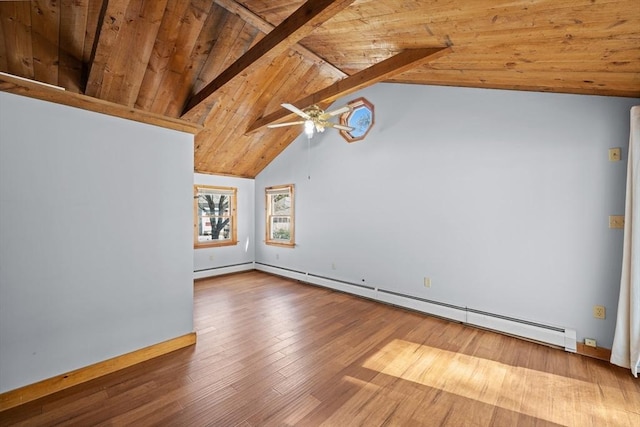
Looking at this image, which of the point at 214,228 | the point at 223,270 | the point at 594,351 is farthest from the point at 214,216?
the point at 594,351

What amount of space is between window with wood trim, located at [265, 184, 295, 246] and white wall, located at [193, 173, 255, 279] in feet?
1.73

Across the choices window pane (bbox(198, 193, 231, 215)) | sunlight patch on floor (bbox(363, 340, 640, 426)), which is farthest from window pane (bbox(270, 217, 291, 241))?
sunlight patch on floor (bbox(363, 340, 640, 426))

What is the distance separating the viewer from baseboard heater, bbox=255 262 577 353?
300cm

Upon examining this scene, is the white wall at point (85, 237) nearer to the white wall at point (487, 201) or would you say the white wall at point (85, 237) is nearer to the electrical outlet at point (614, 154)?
the white wall at point (487, 201)

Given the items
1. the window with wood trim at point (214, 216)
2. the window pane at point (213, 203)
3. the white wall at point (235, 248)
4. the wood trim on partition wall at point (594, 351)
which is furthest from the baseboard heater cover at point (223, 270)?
the wood trim on partition wall at point (594, 351)

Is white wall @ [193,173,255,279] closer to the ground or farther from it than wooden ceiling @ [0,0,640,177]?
closer to the ground

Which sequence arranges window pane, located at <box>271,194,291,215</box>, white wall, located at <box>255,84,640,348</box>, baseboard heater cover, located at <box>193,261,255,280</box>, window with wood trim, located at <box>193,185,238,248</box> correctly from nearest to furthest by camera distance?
1. white wall, located at <box>255,84,640,348</box>
2. baseboard heater cover, located at <box>193,261,255,280</box>
3. window with wood trim, located at <box>193,185,238,248</box>
4. window pane, located at <box>271,194,291,215</box>

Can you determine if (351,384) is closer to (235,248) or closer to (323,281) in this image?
(323,281)

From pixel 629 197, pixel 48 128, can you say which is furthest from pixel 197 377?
pixel 629 197

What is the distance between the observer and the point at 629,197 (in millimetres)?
2535

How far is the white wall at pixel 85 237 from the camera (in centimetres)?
209

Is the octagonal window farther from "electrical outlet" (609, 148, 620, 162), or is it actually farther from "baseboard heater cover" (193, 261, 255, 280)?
"baseboard heater cover" (193, 261, 255, 280)

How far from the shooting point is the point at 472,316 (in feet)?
11.7

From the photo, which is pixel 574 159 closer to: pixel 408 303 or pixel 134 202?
pixel 408 303
